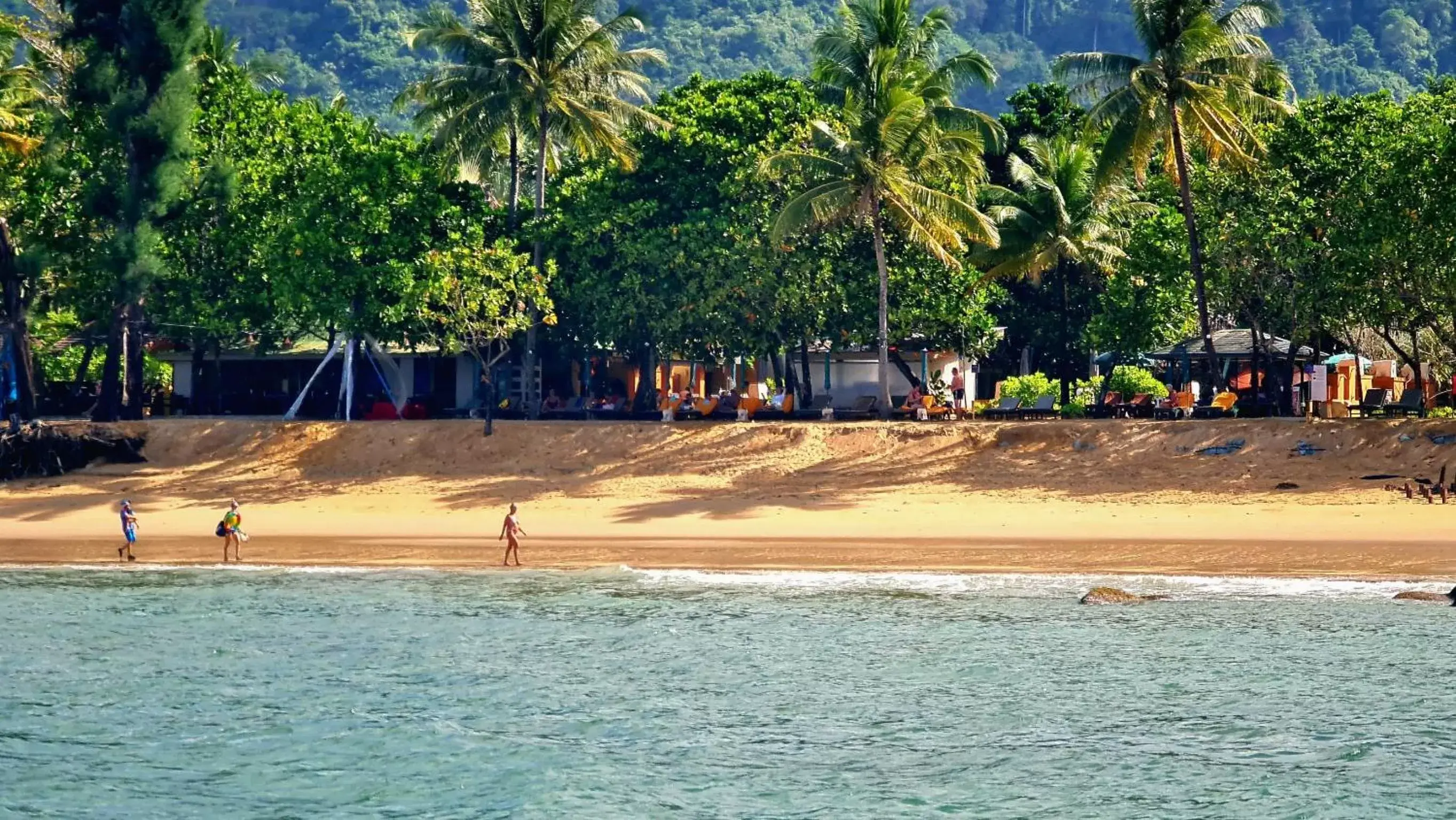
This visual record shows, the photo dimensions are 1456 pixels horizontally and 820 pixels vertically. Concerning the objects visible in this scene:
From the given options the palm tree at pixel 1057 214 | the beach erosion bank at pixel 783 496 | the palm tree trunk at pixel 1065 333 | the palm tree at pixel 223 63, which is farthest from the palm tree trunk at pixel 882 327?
the palm tree at pixel 223 63

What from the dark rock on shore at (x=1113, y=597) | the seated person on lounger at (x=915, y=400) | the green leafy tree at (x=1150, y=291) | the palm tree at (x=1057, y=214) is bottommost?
the dark rock on shore at (x=1113, y=597)

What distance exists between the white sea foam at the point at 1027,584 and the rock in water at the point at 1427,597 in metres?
0.53

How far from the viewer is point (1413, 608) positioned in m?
29.2

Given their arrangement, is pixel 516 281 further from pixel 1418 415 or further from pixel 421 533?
pixel 1418 415

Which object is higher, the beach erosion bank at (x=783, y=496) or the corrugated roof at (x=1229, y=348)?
the corrugated roof at (x=1229, y=348)

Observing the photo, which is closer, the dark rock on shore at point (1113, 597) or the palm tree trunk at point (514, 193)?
the dark rock on shore at point (1113, 597)

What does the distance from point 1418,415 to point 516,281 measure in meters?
24.7

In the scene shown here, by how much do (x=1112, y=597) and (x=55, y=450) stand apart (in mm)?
30362

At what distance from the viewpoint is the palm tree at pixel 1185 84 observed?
147 feet

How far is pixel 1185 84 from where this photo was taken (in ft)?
146

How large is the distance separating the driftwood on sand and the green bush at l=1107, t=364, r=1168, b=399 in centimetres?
2838

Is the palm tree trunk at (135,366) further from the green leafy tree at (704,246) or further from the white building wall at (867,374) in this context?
the white building wall at (867,374)

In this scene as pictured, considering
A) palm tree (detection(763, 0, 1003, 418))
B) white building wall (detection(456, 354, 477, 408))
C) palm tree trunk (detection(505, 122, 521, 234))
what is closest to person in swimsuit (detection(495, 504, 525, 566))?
palm tree (detection(763, 0, 1003, 418))

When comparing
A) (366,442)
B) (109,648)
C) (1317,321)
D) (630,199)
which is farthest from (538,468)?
(1317,321)
